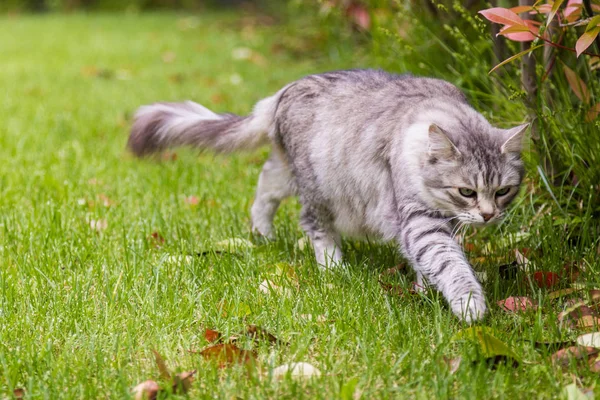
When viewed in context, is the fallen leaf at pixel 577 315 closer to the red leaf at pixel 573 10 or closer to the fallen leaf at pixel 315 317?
the fallen leaf at pixel 315 317

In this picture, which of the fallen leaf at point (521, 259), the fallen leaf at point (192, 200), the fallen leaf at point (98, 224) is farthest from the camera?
the fallen leaf at point (192, 200)

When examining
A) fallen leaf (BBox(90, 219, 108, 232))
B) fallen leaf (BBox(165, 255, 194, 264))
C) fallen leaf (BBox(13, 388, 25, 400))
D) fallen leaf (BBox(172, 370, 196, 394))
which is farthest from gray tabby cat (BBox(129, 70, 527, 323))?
fallen leaf (BBox(13, 388, 25, 400))

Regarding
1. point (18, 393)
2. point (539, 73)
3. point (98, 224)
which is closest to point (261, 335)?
point (18, 393)

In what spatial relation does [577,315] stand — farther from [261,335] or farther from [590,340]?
[261,335]

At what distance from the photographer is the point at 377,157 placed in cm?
299

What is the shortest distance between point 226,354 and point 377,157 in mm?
1096

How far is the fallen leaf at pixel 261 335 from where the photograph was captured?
2357mm

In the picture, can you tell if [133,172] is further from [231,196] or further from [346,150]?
[346,150]

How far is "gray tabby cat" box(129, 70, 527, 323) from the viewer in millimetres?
2729

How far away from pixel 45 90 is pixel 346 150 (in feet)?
16.0

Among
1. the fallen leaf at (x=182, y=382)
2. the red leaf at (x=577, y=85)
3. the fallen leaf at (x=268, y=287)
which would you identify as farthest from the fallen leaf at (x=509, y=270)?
the fallen leaf at (x=182, y=382)

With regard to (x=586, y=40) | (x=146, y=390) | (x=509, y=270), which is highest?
(x=586, y=40)

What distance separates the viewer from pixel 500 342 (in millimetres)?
2182

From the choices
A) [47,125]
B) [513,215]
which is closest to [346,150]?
[513,215]
